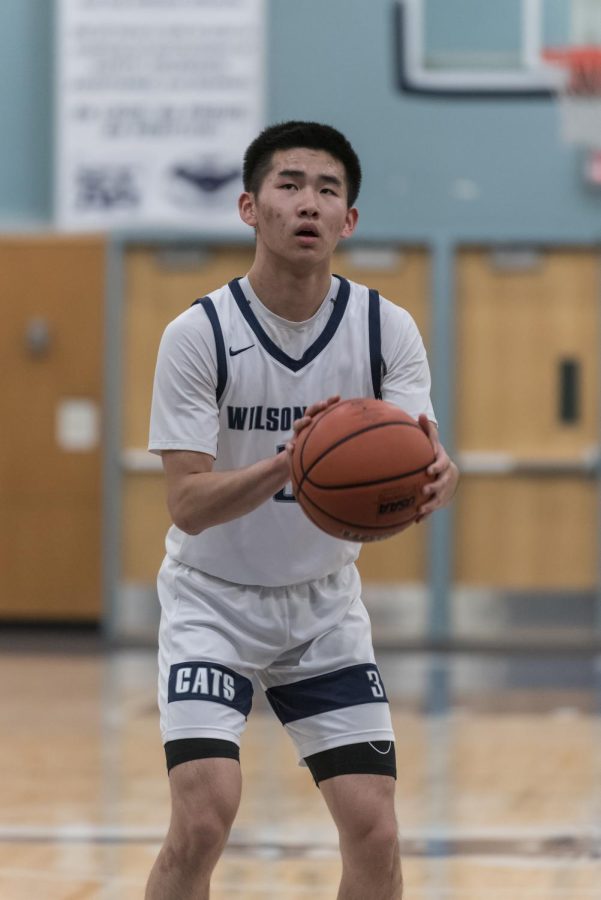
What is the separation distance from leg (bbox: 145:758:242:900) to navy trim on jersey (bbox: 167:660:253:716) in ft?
0.45

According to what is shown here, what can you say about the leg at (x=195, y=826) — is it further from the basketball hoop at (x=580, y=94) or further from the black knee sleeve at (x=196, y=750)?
the basketball hoop at (x=580, y=94)

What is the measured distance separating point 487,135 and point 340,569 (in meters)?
6.98

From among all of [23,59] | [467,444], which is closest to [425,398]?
[467,444]

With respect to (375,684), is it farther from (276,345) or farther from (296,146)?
(296,146)

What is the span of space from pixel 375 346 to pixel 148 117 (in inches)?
283

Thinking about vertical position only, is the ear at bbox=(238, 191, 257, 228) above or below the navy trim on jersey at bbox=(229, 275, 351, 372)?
above

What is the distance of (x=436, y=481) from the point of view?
9.79 ft

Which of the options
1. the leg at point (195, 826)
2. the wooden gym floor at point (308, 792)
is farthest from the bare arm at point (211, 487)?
the wooden gym floor at point (308, 792)

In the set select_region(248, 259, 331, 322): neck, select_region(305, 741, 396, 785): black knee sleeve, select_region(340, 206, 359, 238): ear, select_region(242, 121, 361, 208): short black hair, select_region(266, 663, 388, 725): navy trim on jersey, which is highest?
select_region(242, 121, 361, 208): short black hair

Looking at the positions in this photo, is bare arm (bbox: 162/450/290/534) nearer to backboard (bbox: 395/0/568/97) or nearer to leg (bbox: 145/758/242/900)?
leg (bbox: 145/758/242/900)

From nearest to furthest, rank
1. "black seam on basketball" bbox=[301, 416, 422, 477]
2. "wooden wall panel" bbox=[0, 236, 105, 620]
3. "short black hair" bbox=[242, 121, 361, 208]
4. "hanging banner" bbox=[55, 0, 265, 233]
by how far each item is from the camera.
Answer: "black seam on basketball" bbox=[301, 416, 422, 477], "short black hair" bbox=[242, 121, 361, 208], "hanging banner" bbox=[55, 0, 265, 233], "wooden wall panel" bbox=[0, 236, 105, 620]

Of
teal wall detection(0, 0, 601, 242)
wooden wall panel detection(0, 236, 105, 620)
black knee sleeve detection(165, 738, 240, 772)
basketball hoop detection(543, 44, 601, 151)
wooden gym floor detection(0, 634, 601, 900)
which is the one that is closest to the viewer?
black knee sleeve detection(165, 738, 240, 772)

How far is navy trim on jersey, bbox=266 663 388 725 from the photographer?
3.24 m

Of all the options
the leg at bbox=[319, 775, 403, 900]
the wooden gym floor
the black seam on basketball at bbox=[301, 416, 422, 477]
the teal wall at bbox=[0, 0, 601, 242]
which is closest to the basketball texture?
the black seam on basketball at bbox=[301, 416, 422, 477]
